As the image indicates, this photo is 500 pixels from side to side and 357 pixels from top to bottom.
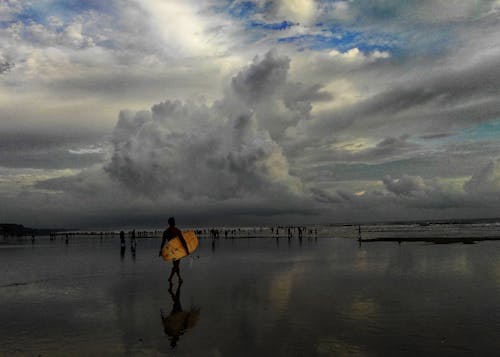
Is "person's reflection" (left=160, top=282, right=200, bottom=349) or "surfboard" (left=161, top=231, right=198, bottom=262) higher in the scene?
"surfboard" (left=161, top=231, right=198, bottom=262)

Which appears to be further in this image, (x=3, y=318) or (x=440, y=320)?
(x=3, y=318)

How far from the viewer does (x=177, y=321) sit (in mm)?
11641

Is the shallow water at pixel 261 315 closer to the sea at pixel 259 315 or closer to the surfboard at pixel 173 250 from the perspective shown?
the sea at pixel 259 315

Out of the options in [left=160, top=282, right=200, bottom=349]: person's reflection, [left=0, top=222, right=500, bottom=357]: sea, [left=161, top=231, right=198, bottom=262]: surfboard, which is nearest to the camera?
[left=0, top=222, right=500, bottom=357]: sea

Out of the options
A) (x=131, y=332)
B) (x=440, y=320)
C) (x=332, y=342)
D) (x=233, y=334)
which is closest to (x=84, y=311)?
(x=131, y=332)

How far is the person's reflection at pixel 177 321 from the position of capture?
10.3m

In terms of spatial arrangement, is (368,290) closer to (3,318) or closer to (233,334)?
(233,334)

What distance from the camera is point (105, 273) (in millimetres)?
24266

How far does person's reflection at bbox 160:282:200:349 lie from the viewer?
10320mm

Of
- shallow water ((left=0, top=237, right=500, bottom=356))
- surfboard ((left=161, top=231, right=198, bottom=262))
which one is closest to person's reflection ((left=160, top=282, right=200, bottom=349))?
shallow water ((left=0, top=237, right=500, bottom=356))

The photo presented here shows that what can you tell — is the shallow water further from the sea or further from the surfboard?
the surfboard

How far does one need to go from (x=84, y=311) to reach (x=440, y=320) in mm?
10986

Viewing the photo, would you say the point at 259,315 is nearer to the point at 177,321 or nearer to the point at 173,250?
the point at 177,321

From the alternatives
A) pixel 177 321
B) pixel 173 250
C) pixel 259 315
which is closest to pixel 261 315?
pixel 259 315
